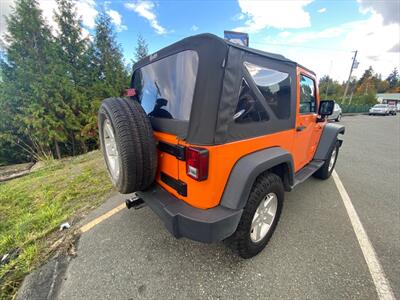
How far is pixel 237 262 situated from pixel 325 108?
2.88 meters

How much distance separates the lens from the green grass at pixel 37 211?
6.56 feet

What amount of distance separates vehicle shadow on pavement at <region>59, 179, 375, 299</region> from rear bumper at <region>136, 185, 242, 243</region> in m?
0.55

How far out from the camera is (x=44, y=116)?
32.0ft

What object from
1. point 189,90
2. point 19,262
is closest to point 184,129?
point 189,90

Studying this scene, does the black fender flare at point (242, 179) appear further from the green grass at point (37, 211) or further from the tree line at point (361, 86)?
the tree line at point (361, 86)

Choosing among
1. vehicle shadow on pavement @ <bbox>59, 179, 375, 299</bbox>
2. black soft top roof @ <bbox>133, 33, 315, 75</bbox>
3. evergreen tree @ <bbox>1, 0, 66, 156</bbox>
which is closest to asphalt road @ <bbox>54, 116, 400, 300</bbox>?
vehicle shadow on pavement @ <bbox>59, 179, 375, 299</bbox>

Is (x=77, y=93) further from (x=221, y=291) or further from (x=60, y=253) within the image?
(x=221, y=291)

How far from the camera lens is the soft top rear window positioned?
1.71 m

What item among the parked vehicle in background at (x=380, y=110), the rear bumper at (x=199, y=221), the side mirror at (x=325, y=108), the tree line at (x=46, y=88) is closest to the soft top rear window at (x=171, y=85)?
the rear bumper at (x=199, y=221)

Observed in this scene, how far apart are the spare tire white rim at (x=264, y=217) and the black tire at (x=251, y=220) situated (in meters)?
0.07

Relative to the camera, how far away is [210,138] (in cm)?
155

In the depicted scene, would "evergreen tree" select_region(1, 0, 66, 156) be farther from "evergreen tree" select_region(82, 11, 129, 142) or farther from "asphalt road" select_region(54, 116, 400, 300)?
"asphalt road" select_region(54, 116, 400, 300)

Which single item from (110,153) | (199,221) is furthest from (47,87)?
(199,221)

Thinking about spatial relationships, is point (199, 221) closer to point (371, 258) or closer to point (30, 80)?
point (371, 258)
